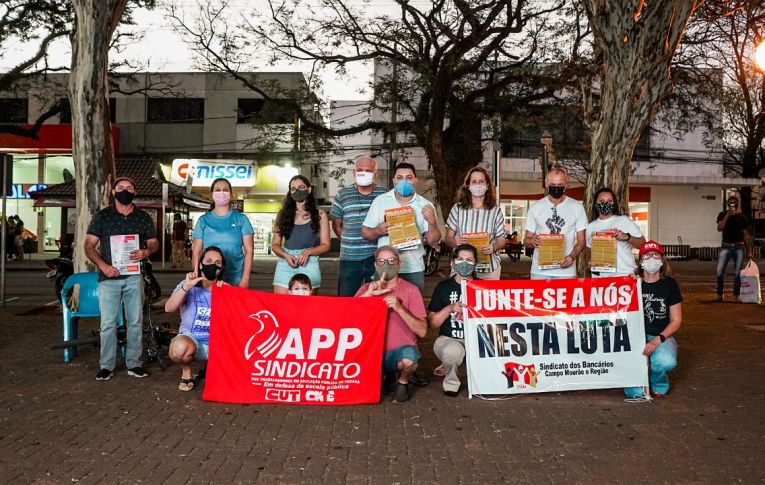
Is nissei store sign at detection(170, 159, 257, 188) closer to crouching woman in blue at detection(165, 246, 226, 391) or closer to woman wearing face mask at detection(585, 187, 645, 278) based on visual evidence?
crouching woman in blue at detection(165, 246, 226, 391)

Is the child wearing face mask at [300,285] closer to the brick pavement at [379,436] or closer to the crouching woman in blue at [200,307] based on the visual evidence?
the crouching woman in blue at [200,307]

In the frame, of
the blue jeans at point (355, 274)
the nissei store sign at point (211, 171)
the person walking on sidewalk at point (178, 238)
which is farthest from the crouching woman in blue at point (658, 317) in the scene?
the nissei store sign at point (211, 171)

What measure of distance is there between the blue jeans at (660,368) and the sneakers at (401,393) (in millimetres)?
1987

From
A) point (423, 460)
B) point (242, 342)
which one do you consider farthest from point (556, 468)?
point (242, 342)

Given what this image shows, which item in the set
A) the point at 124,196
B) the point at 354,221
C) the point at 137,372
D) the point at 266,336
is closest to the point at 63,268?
the point at 137,372

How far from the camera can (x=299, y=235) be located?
7508mm

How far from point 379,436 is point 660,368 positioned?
9.34 feet

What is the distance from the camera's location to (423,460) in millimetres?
4816

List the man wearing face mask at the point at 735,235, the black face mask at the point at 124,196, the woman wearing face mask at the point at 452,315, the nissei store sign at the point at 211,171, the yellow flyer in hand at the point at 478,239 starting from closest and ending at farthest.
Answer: the woman wearing face mask at the point at 452,315
the yellow flyer in hand at the point at 478,239
the black face mask at the point at 124,196
the man wearing face mask at the point at 735,235
the nissei store sign at the point at 211,171

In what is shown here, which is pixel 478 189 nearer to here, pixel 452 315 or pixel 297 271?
pixel 452 315

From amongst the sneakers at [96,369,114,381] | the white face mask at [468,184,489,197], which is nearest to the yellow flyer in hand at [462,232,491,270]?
the white face mask at [468,184,489,197]

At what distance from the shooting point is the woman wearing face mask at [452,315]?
6.66 m

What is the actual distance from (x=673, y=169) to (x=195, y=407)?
1421 inches

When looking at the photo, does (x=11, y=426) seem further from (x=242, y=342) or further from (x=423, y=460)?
(x=423, y=460)
